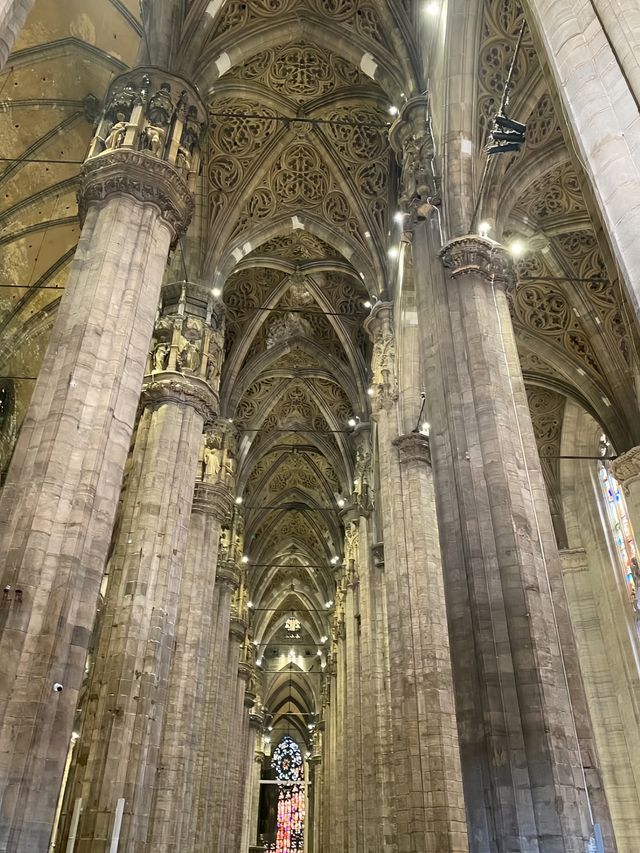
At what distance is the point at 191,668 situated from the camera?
14.8 metres

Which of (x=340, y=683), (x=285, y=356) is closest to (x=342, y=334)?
(x=285, y=356)

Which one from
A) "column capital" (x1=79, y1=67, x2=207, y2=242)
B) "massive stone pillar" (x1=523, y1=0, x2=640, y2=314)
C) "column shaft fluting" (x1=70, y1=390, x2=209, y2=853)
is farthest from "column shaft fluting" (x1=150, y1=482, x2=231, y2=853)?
"massive stone pillar" (x1=523, y1=0, x2=640, y2=314)

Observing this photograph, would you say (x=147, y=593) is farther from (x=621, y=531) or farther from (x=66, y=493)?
(x=621, y=531)

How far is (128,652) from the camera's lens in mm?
10805

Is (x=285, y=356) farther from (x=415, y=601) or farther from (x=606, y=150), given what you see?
(x=606, y=150)

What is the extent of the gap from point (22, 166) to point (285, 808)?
40219 millimetres

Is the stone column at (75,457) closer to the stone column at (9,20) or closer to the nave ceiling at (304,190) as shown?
the stone column at (9,20)

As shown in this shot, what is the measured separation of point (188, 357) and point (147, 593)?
5420 millimetres

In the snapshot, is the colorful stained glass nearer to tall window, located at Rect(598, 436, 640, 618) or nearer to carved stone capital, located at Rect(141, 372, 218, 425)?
tall window, located at Rect(598, 436, 640, 618)

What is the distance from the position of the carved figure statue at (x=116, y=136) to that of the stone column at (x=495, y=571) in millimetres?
5123

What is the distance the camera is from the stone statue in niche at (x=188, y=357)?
1478cm

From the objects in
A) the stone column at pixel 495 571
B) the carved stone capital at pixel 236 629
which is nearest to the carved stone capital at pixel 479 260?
the stone column at pixel 495 571

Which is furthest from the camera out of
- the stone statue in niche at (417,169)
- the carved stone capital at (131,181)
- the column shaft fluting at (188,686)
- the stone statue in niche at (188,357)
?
the stone statue in niche at (188,357)

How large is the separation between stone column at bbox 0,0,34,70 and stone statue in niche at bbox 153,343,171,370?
817cm
